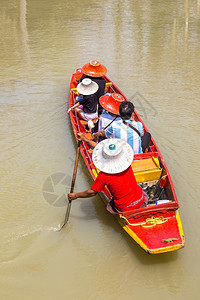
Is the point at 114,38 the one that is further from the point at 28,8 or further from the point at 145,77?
the point at 28,8

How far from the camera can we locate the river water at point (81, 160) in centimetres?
392

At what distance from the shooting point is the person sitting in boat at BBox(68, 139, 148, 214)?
134 inches

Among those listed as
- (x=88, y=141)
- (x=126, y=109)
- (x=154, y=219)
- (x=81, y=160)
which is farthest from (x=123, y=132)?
(x=81, y=160)

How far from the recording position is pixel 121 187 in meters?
3.62

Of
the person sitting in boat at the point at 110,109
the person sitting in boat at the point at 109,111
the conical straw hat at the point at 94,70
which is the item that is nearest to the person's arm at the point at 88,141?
the person sitting in boat at the point at 109,111

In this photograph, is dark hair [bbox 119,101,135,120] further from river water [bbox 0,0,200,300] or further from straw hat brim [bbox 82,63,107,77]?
straw hat brim [bbox 82,63,107,77]

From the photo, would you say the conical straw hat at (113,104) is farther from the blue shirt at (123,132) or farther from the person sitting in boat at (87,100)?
the person sitting in boat at (87,100)

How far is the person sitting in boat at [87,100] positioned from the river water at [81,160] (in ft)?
2.01

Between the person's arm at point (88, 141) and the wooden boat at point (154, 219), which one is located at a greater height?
the person's arm at point (88, 141)

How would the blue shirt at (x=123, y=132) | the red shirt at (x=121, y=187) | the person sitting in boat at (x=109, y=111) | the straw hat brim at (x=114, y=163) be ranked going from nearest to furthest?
1. the straw hat brim at (x=114, y=163)
2. the red shirt at (x=121, y=187)
3. the blue shirt at (x=123, y=132)
4. the person sitting in boat at (x=109, y=111)

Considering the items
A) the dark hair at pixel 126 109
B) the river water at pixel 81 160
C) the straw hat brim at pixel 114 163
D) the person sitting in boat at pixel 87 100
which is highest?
the dark hair at pixel 126 109

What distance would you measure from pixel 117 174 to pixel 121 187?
225 mm

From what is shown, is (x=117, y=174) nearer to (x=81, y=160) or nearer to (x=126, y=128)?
(x=126, y=128)

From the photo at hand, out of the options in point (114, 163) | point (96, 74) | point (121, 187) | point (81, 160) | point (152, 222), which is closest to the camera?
point (114, 163)
